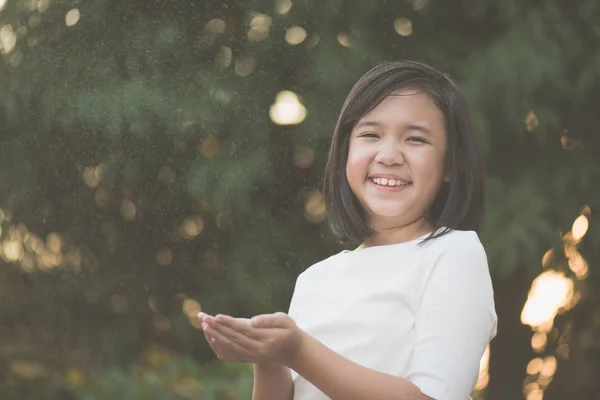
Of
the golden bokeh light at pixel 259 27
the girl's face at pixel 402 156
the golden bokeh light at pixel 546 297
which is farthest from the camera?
the golden bokeh light at pixel 546 297

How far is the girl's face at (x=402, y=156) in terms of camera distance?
7.98ft

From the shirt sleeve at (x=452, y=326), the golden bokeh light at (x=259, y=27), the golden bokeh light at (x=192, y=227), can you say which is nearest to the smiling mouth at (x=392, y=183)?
the shirt sleeve at (x=452, y=326)

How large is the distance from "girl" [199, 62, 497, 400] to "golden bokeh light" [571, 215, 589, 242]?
3.75 metres

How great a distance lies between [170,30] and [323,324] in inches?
168

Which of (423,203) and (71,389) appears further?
(71,389)

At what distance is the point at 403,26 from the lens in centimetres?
612

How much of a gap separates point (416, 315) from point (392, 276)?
0.11 metres

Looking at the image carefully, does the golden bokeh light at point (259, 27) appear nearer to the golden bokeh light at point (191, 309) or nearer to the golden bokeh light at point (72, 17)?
the golden bokeh light at point (72, 17)

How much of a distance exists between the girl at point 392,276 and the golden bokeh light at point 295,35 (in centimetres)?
356

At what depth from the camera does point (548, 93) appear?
574 cm

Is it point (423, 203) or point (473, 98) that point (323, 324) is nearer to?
point (423, 203)

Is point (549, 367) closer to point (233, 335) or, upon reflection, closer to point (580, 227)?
point (580, 227)

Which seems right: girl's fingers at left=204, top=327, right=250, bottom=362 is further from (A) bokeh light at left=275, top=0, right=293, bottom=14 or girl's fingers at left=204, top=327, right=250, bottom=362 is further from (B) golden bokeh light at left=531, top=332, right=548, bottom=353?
(B) golden bokeh light at left=531, top=332, right=548, bottom=353

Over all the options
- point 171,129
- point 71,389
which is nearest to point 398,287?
point 171,129
